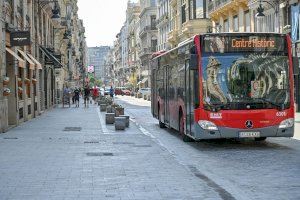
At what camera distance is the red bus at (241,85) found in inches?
567

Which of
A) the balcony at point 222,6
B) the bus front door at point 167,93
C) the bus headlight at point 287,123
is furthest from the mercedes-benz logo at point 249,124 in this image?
the balcony at point 222,6

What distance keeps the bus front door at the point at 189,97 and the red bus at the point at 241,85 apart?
0.10 m

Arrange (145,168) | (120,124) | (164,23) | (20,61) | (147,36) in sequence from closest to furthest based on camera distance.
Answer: (145,168)
(120,124)
(20,61)
(164,23)
(147,36)

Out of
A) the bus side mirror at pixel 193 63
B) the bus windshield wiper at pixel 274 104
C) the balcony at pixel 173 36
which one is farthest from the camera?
the balcony at pixel 173 36

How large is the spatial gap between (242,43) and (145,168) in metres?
5.04

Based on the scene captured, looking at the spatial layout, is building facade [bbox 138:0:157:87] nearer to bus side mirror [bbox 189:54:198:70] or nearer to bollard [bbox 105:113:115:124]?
bollard [bbox 105:113:115:124]

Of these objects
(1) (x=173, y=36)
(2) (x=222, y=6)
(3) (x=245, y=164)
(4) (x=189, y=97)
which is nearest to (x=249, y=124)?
(4) (x=189, y=97)

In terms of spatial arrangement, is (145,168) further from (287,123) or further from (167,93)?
(167,93)

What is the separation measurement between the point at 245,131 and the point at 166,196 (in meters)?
6.53

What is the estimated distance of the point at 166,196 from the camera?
27.2 ft

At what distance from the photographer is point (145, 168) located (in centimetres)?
1122

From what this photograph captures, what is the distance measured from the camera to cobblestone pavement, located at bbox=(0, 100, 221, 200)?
8.58 meters

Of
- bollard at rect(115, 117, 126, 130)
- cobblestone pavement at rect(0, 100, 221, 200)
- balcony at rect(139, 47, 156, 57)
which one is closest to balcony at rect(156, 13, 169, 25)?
balcony at rect(139, 47, 156, 57)

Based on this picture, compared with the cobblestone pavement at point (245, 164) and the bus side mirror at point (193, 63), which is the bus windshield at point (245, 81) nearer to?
the bus side mirror at point (193, 63)
